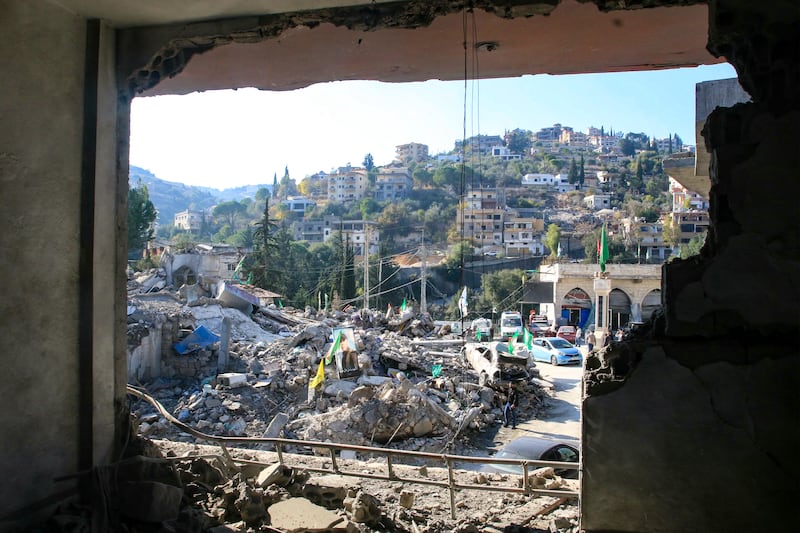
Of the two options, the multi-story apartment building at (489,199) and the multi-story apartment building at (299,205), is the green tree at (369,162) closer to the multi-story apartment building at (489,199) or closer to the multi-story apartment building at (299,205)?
the multi-story apartment building at (299,205)

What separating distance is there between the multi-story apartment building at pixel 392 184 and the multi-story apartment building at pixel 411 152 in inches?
2020

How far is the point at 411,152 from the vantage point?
19462 centimetres

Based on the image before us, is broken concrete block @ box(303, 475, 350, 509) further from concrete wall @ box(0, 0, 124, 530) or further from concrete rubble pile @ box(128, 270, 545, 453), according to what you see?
concrete rubble pile @ box(128, 270, 545, 453)

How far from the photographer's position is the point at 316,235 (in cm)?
11262

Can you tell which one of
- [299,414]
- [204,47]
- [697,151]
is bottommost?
[299,414]

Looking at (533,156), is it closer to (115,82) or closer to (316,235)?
(316,235)

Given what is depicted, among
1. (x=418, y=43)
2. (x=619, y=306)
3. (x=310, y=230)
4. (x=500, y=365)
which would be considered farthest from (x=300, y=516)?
(x=310, y=230)

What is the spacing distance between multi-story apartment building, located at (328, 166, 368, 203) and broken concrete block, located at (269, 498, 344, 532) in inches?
5329

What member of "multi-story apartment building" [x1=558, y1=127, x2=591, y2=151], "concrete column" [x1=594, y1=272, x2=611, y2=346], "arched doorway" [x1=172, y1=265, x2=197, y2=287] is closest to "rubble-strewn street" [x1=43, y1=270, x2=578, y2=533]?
"arched doorway" [x1=172, y1=265, x2=197, y2=287]

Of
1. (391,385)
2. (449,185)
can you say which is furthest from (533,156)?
(391,385)

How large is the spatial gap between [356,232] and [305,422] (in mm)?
80024

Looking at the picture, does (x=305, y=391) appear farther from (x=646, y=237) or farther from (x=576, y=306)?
(x=646, y=237)

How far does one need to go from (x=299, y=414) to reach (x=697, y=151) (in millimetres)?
10943

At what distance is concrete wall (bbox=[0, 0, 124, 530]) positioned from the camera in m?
3.83
